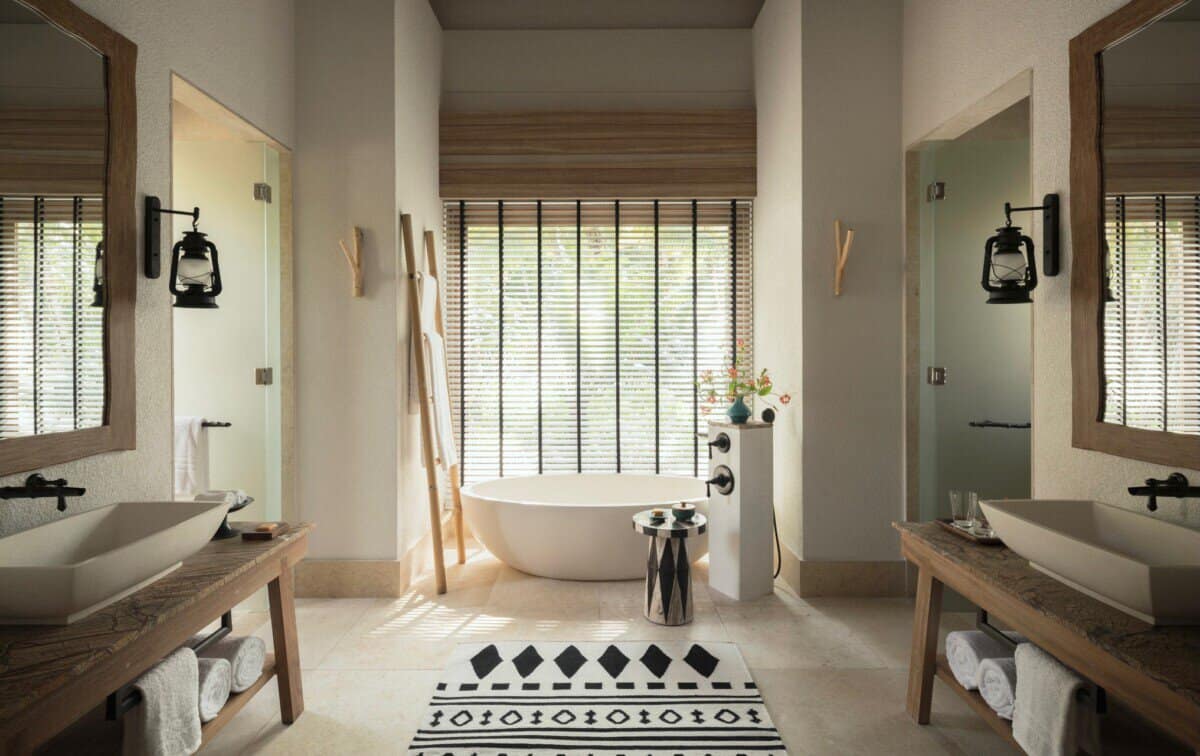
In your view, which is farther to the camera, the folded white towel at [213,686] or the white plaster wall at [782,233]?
the white plaster wall at [782,233]

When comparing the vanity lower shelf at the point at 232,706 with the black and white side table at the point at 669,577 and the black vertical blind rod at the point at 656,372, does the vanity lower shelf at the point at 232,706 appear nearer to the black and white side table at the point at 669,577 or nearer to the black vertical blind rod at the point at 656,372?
the black and white side table at the point at 669,577

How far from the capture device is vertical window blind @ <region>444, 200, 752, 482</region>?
4.41m

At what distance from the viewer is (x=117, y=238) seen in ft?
6.95

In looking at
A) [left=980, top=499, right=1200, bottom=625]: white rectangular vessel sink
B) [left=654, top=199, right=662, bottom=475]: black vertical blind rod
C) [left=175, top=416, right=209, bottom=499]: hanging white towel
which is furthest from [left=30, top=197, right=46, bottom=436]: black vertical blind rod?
[left=654, top=199, right=662, bottom=475]: black vertical blind rod

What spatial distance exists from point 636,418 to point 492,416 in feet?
2.99

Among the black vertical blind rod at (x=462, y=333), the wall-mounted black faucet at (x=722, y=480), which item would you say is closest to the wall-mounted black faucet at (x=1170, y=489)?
the wall-mounted black faucet at (x=722, y=480)

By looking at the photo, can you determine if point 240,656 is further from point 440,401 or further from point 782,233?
point 782,233

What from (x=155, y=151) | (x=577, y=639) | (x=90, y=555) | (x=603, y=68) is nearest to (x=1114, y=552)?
(x=577, y=639)

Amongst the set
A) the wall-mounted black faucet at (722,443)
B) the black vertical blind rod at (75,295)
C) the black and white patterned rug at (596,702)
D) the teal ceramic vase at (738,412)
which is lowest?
the black and white patterned rug at (596,702)

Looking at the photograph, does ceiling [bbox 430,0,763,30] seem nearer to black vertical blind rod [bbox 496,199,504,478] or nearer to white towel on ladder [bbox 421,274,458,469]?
black vertical blind rod [bbox 496,199,504,478]

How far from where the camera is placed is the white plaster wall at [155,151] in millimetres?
2023

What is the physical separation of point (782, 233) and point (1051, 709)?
8.73ft

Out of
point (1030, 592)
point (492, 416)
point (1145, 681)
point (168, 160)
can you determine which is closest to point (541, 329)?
point (492, 416)

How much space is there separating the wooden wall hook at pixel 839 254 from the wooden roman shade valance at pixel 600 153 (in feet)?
3.28
